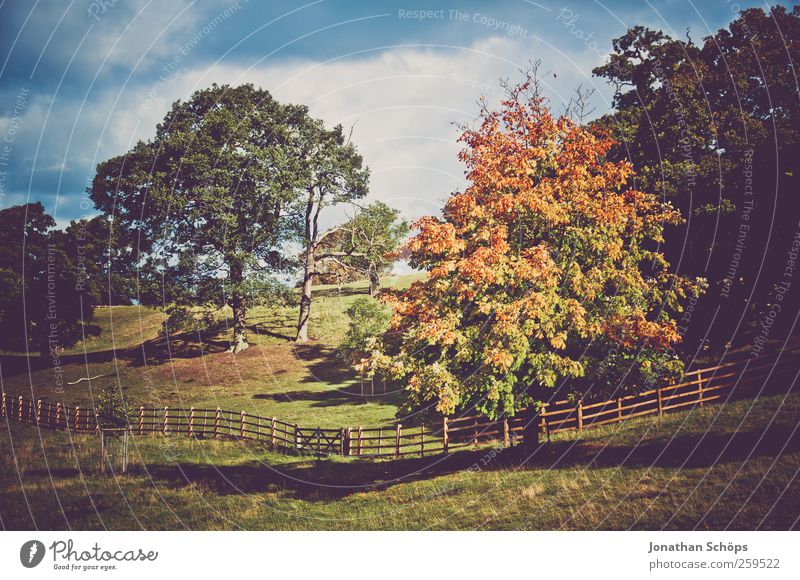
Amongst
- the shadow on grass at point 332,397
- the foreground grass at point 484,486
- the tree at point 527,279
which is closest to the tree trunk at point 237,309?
the shadow on grass at point 332,397

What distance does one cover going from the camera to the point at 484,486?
11.5 metres

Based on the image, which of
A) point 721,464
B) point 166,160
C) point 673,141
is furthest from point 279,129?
point 721,464

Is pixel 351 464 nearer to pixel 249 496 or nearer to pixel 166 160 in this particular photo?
pixel 249 496

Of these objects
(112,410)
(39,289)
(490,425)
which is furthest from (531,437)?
(39,289)

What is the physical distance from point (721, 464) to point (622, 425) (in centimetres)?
681

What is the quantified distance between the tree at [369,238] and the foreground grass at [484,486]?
40.9 feet

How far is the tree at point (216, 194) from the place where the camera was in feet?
90.0

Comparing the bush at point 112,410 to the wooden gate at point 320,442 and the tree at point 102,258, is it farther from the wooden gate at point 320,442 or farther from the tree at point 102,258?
the tree at point 102,258

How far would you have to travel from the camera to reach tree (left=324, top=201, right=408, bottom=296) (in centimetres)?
2588

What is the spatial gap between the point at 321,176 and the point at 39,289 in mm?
20174

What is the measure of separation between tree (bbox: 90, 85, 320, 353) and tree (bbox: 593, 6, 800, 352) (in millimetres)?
20040

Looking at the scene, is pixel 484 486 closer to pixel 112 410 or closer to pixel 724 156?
pixel 112 410

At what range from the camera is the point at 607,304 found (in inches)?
402

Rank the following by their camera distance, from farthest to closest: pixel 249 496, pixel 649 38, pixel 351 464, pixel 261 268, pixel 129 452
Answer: pixel 261 268
pixel 649 38
pixel 129 452
pixel 351 464
pixel 249 496
